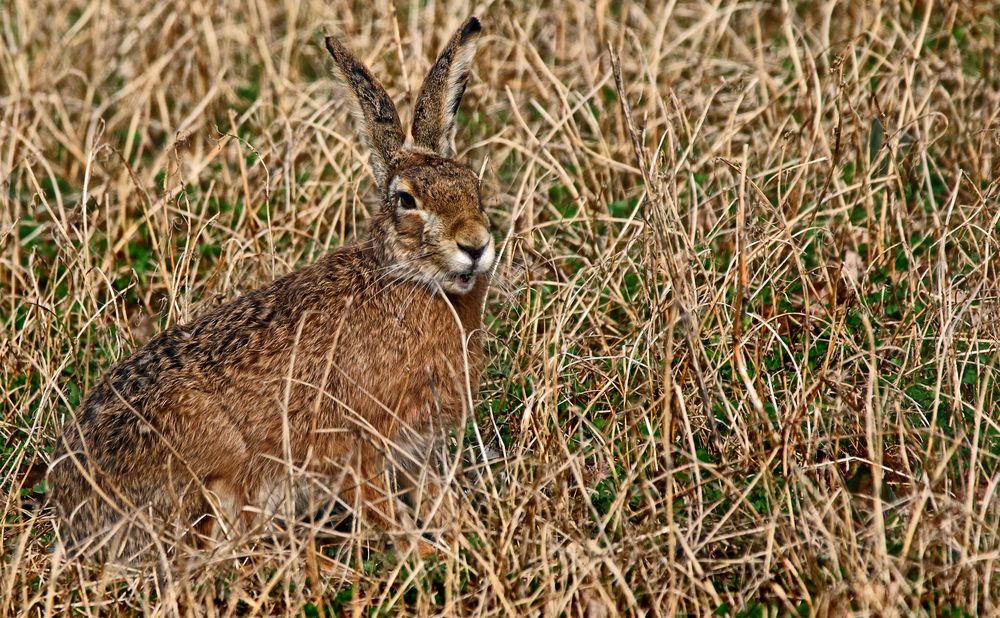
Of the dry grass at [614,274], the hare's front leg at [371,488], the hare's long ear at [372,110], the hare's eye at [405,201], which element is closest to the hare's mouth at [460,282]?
the hare's eye at [405,201]

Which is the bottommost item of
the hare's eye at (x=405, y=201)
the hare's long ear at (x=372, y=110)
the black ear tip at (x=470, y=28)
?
→ the hare's eye at (x=405, y=201)

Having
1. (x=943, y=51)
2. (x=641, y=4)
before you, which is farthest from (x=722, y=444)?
(x=641, y=4)

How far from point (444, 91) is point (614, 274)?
1169 mm

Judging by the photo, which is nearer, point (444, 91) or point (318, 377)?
point (318, 377)

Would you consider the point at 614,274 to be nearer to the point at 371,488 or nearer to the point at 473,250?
the point at 473,250

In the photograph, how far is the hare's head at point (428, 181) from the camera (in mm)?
4461

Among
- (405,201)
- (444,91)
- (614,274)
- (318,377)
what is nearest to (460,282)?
(405,201)

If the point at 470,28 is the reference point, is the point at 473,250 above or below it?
below

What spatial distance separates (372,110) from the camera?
4824 mm

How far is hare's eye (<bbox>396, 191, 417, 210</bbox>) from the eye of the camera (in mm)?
4590

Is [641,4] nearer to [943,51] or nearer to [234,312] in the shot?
[943,51]

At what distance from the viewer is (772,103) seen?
612 centimetres

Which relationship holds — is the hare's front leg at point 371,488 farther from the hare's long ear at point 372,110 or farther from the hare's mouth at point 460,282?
the hare's long ear at point 372,110

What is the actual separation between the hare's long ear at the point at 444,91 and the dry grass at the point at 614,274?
0.55 m
